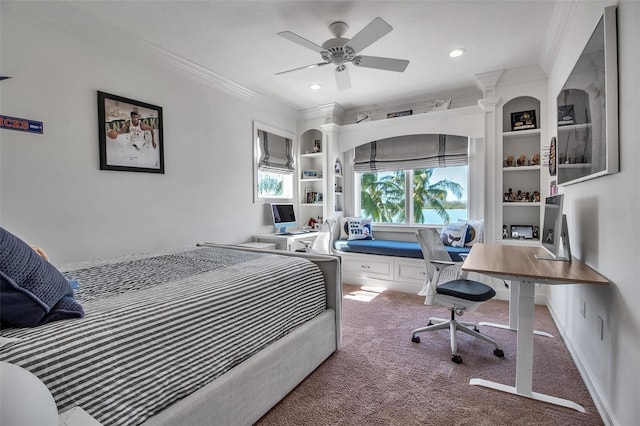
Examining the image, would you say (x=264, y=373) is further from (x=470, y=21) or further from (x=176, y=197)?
(x=470, y=21)

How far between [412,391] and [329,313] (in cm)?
70

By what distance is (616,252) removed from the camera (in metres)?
1.45

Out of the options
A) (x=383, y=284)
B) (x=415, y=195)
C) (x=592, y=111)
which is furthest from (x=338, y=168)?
(x=592, y=111)

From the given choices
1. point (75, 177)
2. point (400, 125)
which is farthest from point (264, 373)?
point (400, 125)

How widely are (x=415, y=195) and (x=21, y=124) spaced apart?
420 cm

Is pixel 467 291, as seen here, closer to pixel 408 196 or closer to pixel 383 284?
pixel 383 284

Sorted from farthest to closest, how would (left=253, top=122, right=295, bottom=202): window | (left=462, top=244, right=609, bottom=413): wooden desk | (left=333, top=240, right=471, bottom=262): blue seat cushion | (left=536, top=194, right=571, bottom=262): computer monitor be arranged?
(left=253, top=122, right=295, bottom=202): window < (left=333, top=240, right=471, bottom=262): blue seat cushion < (left=536, top=194, right=571, bottom=262): computer monitor < (left=462, top=244, right=609, bottom=413): wooden desk

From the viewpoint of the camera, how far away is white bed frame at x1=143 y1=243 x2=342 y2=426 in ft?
4.10

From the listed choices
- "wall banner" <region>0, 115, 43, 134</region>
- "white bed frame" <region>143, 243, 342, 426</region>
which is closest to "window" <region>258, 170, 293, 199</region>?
"white bed frame" <region>143, 243, 342, 426</region>

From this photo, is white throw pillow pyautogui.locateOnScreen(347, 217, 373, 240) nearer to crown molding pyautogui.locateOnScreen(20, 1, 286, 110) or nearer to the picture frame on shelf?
the picture frame on shelf

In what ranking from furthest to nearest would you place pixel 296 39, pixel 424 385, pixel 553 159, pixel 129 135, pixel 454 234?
pixel 454 234, pixel 553 159, pixel 129 135, pixel 296 39, pixel 424 385

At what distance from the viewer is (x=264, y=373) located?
1.59 m

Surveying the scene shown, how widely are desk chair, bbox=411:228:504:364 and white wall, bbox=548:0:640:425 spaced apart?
593 mm

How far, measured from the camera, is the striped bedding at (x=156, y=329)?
0.96 meters
